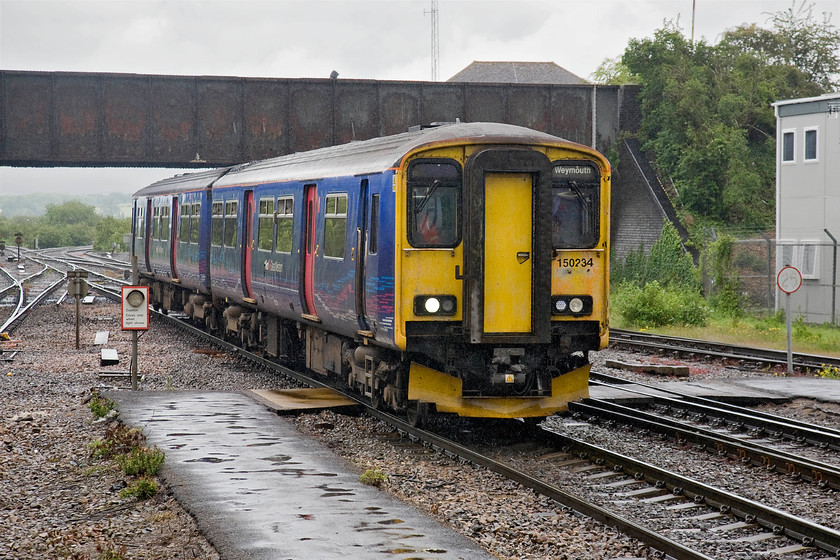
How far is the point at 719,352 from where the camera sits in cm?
2020

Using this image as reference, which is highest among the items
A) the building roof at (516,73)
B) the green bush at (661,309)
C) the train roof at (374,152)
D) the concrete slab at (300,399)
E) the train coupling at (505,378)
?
the building roof at (516,73)

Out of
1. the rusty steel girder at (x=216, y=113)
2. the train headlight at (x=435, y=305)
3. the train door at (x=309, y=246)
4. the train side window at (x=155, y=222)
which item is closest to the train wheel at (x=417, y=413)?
the train headlight at (x=435, y=305)

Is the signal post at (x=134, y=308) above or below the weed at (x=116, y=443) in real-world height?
above

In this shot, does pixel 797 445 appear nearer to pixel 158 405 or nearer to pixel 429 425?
pixel 429 425

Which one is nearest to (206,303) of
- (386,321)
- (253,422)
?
(253,422)

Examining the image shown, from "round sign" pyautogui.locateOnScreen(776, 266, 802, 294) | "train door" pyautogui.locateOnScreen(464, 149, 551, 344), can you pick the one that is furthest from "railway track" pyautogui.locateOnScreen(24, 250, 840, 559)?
"round sign" pyautogui.locateOnScreen(776, 266, 802, 294)

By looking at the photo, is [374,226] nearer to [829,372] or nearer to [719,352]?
[829,372]

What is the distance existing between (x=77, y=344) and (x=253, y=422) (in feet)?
33.5

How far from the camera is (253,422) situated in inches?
467

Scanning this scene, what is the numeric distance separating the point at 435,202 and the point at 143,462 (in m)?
3.89

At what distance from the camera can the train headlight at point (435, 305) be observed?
34.6ft

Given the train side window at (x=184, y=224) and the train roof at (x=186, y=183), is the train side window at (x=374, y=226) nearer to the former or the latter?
the train roof at (x=186, y=183)

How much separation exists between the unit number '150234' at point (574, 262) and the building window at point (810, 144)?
18703mm

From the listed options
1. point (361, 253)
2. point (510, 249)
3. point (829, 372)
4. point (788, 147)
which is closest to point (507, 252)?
point (510, 249)
